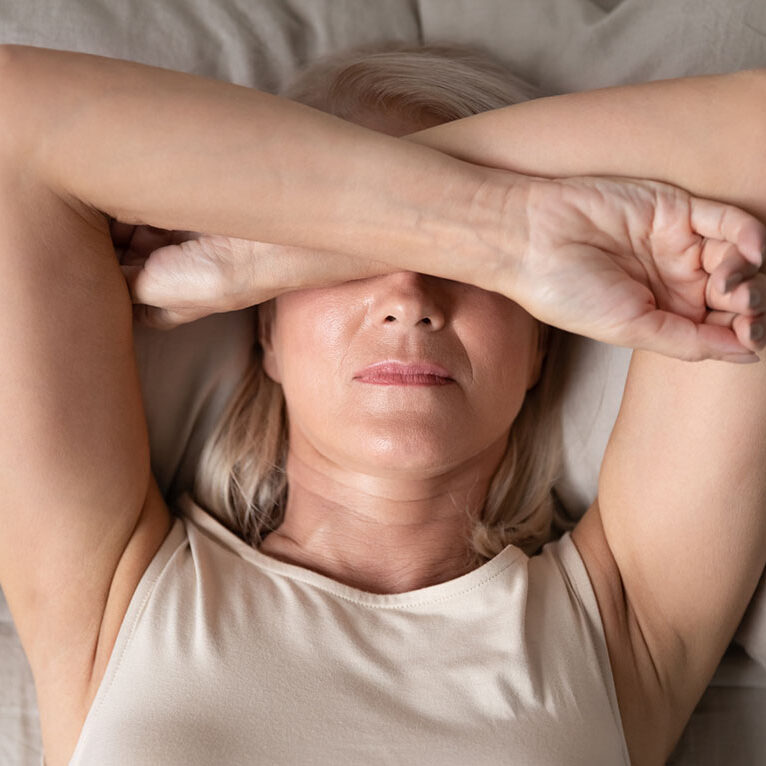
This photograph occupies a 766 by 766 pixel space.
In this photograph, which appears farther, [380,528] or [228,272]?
[380,528]

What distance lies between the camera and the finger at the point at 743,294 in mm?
971

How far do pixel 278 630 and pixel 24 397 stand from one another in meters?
0.43

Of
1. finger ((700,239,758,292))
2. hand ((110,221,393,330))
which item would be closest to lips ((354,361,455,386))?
hand ((110,221,393,330))

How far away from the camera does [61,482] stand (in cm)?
117

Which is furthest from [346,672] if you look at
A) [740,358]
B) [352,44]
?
[352,44]

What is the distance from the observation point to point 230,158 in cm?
106

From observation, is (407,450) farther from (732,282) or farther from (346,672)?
(732,282)

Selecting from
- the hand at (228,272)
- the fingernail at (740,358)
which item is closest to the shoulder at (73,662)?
the hand at (228,272)

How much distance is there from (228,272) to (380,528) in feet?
1.50

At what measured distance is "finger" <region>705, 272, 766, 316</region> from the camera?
0.97m

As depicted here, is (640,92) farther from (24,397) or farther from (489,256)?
(24,397)

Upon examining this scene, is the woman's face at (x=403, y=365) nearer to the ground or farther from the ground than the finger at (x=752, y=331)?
nearer to the ground

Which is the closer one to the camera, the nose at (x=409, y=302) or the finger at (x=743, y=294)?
the finger at (x=743, y=294)

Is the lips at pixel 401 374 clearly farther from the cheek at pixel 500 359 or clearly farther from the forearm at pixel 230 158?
the forearm at pixel 230 158
